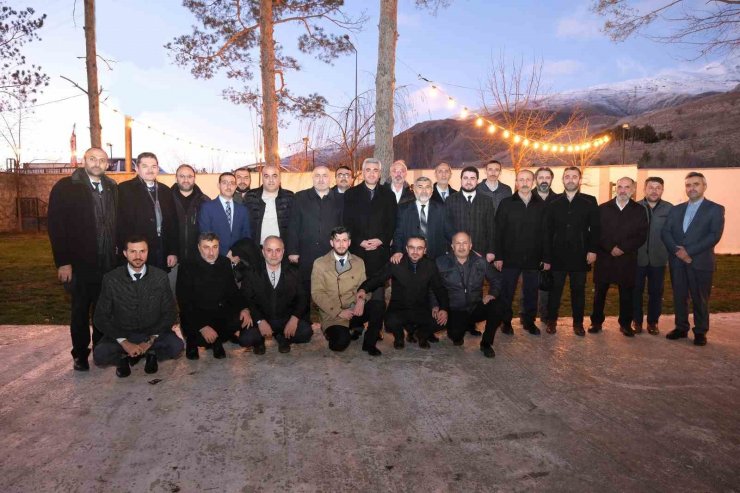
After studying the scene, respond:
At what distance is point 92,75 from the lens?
9695 millimetres

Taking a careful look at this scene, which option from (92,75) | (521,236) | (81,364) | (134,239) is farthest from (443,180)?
(92,75)

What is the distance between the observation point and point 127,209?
4.40m

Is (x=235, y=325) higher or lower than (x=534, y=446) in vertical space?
higher

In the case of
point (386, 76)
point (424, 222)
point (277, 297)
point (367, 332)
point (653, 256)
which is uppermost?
point (386, 76)

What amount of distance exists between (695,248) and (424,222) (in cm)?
277

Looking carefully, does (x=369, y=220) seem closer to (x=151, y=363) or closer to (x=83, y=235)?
(x=151, y=363)

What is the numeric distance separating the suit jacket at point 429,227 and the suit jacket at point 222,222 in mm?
1672

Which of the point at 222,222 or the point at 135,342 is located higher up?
the point at 222,222

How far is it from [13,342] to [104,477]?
10.7ft

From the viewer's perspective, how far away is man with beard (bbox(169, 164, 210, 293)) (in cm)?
479

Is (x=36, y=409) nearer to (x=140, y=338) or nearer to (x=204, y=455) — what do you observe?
(x=140, y=338)

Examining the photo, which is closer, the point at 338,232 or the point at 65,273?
the point at 65,273

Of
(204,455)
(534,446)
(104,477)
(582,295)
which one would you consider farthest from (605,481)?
(582,295)

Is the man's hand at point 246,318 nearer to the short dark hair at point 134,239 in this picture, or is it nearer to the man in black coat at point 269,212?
the man in black coat at point 269,212
